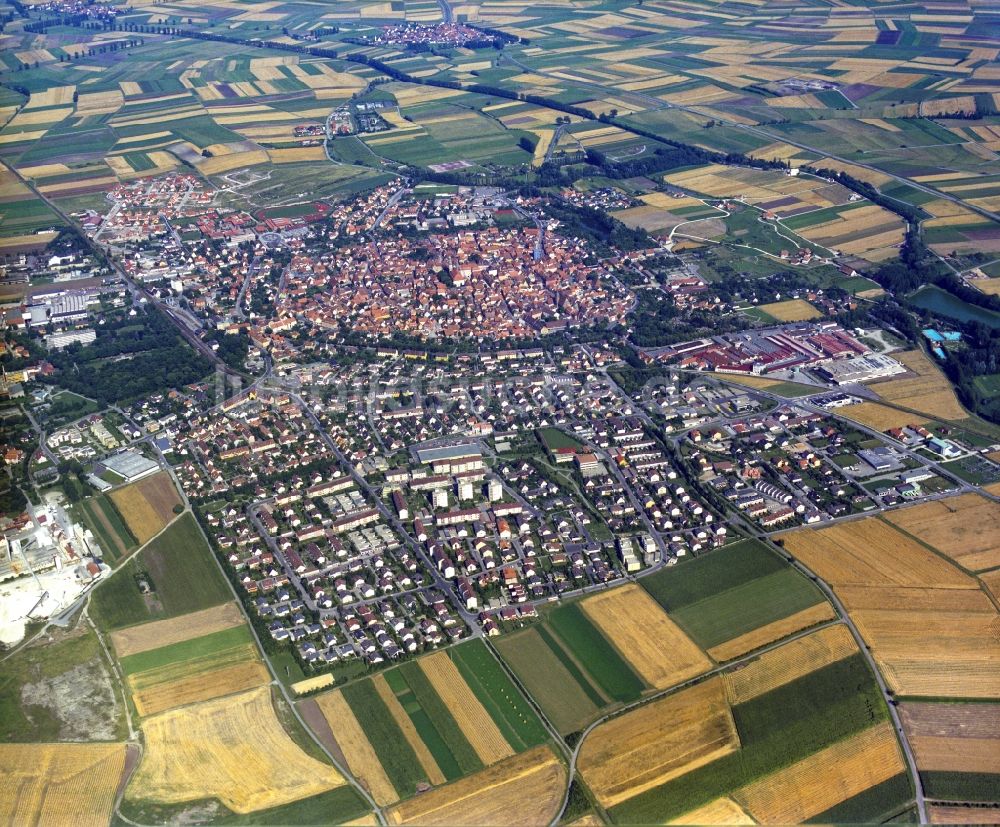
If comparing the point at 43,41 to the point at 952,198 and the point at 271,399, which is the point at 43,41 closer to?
the point at 271,399

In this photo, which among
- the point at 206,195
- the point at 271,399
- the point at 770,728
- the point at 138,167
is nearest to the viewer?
the point at 770,728

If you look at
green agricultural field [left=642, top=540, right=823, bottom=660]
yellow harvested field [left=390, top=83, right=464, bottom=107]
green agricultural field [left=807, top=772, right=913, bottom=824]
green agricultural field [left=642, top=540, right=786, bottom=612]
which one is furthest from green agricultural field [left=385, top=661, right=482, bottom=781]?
yellow harvested field [left=390, top=83, right=464, bottom=107]

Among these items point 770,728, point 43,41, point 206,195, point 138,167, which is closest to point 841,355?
point 770,728

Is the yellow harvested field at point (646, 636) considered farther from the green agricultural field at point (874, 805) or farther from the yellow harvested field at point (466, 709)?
the green agricultural field at point (874, 805)

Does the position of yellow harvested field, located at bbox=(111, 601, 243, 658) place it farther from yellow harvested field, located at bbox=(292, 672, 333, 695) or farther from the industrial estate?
yellow harvested field, located at bbox=(292, 672, 333, 695)

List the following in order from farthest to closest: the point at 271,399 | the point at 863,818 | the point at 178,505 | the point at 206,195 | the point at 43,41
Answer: the point at 43,41 < the point at 206,195 < the point at 271,399 < the point at 178,505 < the point at 863,818

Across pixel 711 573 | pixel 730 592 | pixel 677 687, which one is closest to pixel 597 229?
pixel 711 573

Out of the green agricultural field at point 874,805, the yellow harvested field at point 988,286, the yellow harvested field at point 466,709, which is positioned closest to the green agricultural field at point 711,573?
the yellow harvested field at point 466,709
